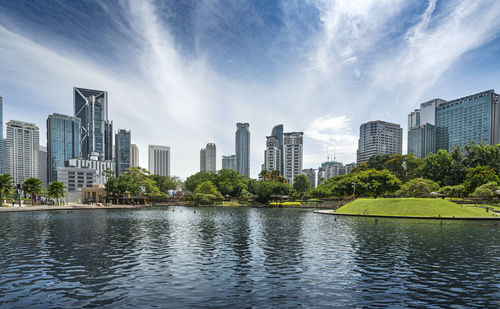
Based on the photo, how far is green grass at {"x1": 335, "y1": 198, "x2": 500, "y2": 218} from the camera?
57.7 m

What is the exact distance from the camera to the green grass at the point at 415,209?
57669mm

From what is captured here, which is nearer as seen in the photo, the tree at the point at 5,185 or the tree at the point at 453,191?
the tree at the point at 453,191

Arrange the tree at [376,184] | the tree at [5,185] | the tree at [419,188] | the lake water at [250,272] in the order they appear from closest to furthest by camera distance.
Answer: the lake water at [250,272] < the tree at [419,188] < the tree at [376,184] < the tree at [5,185]

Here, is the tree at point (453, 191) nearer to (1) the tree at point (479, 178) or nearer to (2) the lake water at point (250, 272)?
(1) the tree at point (479, 178)

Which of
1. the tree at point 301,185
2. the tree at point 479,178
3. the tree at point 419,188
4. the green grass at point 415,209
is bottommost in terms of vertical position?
the tree at point 301,185

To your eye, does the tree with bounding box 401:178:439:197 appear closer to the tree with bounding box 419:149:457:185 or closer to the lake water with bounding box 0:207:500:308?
the tree with bounding box 419:149:457:185

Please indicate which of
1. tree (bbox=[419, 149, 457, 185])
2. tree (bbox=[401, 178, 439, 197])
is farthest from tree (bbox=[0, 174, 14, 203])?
tree (bbox=[419, 149, 457, 185])

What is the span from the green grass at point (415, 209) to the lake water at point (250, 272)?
27.5 metres

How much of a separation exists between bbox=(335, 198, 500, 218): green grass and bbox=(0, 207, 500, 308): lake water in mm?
27519

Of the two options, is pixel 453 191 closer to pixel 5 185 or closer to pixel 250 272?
pixel 250 272

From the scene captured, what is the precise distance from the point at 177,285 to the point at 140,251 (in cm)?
1192

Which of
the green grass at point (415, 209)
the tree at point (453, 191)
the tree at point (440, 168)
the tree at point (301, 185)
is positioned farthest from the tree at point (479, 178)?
the tree at point (301, 185)

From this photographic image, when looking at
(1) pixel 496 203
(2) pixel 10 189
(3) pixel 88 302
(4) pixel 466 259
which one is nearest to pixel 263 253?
(3) pixel 88 302

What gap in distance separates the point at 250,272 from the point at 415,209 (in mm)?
54503
